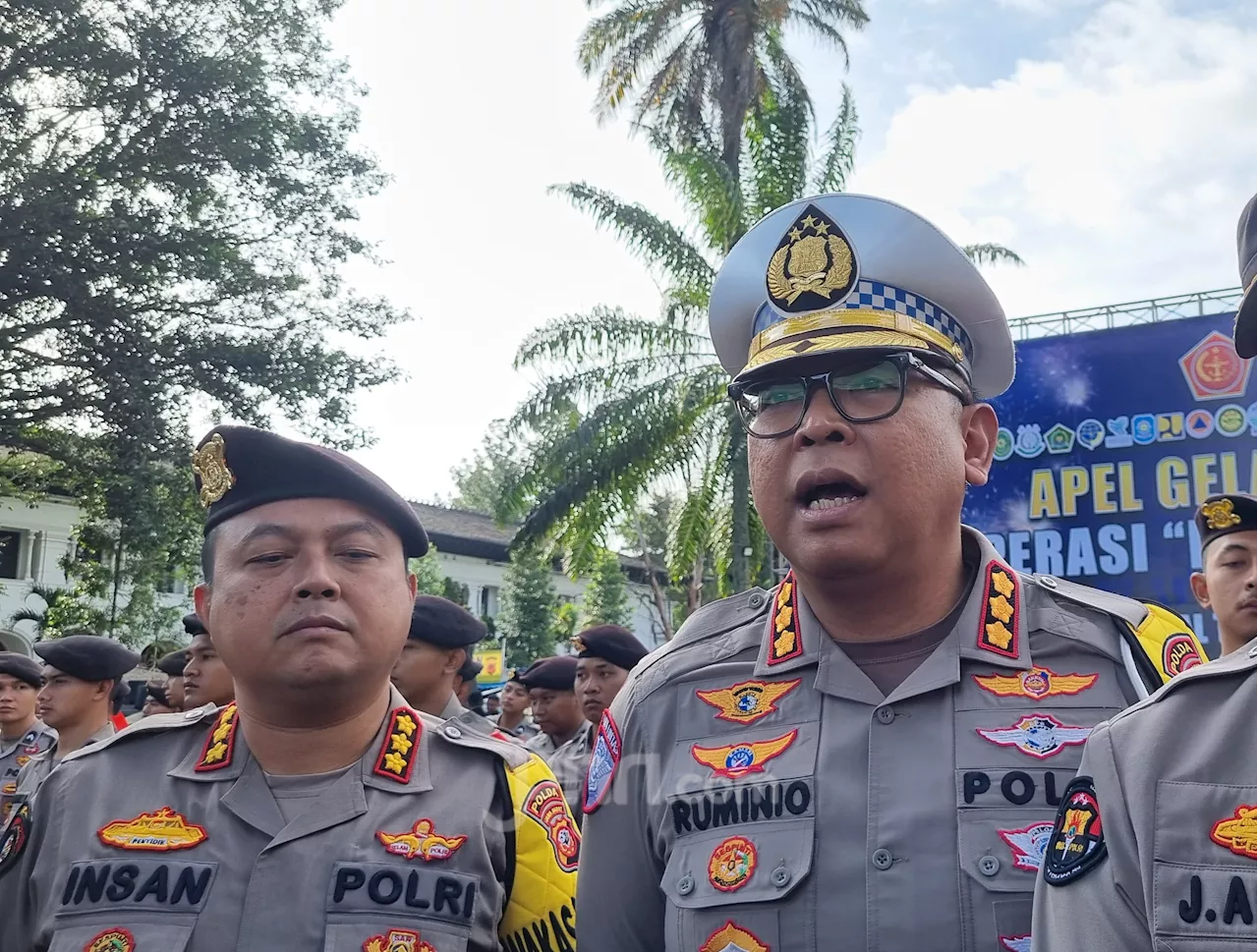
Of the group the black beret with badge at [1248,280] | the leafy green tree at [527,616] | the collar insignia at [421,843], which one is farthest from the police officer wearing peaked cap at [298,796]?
the leafy green tree at [527,616]

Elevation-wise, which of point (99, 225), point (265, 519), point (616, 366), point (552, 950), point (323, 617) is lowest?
point (552, 950)

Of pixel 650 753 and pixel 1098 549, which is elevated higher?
pixel 1098 549

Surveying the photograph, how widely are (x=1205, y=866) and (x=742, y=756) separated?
2.77ft

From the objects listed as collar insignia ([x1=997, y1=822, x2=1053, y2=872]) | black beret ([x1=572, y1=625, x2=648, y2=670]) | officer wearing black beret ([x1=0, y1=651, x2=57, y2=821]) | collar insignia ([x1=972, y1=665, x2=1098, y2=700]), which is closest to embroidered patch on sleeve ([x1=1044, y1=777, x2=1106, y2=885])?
collar insignia ([x1=997, y1=822, x2=1053, y2=872])

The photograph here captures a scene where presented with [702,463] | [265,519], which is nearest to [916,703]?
[265,519]

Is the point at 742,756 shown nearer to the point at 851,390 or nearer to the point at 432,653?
the point at 851,390

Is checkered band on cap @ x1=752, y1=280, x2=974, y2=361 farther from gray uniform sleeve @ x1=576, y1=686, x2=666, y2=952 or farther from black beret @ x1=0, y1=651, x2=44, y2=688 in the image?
black beret @ x1=0, y1=651, x2=44, y2=688

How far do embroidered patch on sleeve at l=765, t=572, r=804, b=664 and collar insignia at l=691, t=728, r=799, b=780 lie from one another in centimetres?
A: 15

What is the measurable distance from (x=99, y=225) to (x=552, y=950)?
1573cm

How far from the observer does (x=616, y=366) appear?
1523 centimetres

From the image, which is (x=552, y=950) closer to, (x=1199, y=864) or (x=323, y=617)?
(x=323, y=617)

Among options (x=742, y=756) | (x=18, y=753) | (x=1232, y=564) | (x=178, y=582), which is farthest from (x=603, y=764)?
(x=178, y=582)

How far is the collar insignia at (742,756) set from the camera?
2.03 m

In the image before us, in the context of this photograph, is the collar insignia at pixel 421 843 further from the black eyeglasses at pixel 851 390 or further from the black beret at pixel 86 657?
the black beret at pixel 86 657
